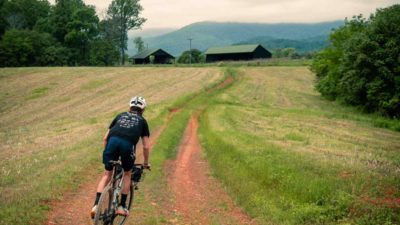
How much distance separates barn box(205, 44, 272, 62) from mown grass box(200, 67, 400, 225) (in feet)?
266

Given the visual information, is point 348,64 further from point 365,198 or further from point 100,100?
point 365,198

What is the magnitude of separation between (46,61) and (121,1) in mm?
37784

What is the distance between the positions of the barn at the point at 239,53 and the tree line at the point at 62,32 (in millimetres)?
27420

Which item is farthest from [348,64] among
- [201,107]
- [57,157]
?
[57,157]

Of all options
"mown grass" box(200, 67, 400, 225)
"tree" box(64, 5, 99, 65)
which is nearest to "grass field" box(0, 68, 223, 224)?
"mown grass" box(200, 67, 400, 225)

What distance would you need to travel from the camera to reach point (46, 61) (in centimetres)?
10294

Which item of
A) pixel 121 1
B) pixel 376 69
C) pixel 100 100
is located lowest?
pixel 100 100

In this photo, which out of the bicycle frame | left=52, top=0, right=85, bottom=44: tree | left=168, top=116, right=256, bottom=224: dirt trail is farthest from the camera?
left=52, top=0, right=85, bottom=44: tree

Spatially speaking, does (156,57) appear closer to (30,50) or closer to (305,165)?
(30,50)

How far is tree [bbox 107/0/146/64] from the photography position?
130 m

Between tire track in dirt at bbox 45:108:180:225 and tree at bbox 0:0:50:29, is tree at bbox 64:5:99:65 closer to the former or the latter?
tree at bbox 0:0:50:29

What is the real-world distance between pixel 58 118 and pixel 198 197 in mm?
28359

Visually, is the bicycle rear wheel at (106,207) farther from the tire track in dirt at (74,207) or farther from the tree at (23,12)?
the tree at (23,12)

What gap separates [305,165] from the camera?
602 inches
